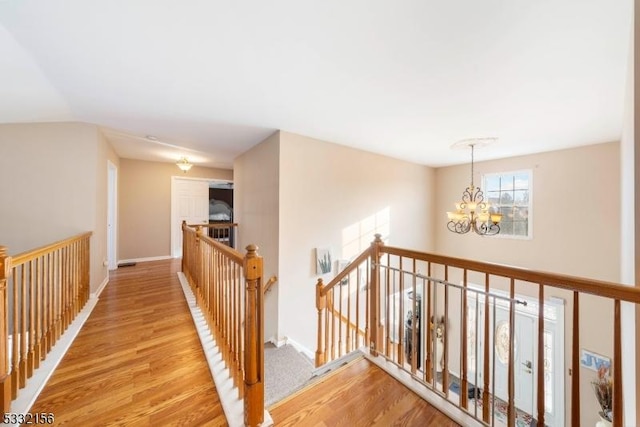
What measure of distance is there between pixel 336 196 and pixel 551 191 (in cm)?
357

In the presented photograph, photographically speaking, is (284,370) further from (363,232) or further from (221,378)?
(363,232)

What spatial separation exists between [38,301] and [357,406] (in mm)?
2463

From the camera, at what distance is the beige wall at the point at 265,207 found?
3.38m

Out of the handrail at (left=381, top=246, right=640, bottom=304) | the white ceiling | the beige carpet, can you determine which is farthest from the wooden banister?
the handrail at (left=381, top=246, right=640, bottom=304)

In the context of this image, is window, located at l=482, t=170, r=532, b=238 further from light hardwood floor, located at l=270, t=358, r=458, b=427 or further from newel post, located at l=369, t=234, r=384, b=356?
light hardwood floor, located at l=270, t=358, r=458, b=427

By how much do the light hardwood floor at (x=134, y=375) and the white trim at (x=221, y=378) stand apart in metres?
0.05

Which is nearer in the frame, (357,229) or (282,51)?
(282,51)

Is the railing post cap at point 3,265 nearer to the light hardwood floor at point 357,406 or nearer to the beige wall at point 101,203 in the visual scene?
the light hardwood floor at point 357,406

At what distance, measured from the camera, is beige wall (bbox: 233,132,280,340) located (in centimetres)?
338

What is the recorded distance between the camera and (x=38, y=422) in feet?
4.78

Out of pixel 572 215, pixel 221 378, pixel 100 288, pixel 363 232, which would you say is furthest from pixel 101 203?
pixel 572 215

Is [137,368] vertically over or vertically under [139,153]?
under

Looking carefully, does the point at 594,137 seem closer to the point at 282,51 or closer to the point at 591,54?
the point at 591,54

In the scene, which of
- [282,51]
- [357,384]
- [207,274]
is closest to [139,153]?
[207,274]
